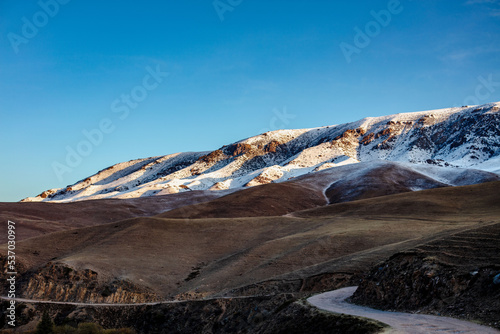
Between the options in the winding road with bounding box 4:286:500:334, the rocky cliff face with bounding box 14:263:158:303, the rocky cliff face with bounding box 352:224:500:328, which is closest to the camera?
the winding road with bounding box 4:286:500:334

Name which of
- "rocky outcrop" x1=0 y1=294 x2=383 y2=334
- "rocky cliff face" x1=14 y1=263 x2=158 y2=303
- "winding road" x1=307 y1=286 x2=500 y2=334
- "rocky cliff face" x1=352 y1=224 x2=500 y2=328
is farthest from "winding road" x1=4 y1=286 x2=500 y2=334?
"rocky cliff face" x1=14 y1=263 x2=158 y2=303

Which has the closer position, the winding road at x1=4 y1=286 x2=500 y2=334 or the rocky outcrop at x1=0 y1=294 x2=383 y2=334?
the winding road at x1=4 y1=286 x2=500 y2=334

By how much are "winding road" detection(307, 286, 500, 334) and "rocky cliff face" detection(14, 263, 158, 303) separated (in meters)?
16.9

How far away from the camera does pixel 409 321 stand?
Result: 14734 mm

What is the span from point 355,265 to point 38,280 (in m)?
23.8

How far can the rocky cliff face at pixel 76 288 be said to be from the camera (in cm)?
3219

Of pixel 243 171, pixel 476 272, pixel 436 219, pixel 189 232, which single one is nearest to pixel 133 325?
pixel 476 272

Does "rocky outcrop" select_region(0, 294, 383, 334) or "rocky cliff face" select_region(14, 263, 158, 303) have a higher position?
"rocky cliff face" select_region(14, 263, 158, 303)

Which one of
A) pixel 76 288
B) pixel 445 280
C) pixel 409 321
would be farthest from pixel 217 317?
pixel 76 288

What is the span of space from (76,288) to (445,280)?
26.4 meters

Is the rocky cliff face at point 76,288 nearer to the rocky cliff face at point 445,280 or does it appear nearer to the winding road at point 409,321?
the winding road at point 409,321

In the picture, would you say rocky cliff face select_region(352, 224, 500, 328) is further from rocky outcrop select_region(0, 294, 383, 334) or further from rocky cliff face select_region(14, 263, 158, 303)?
rocky cliff face select_region(14, 263, 158, 303)

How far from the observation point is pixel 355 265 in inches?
1099

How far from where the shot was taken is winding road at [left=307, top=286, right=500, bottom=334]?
13078 mm
